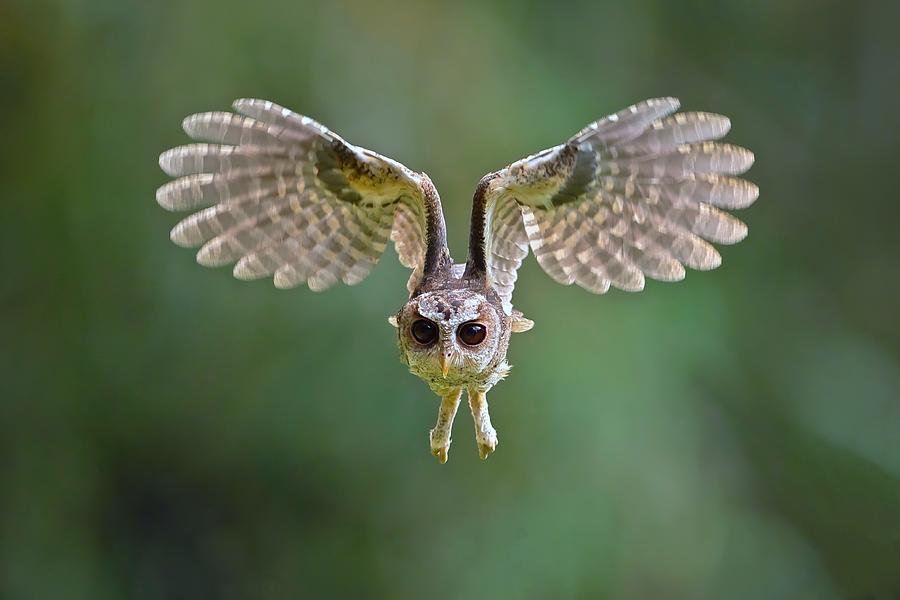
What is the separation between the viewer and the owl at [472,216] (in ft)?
5.71

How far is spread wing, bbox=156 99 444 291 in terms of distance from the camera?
2.02 meters

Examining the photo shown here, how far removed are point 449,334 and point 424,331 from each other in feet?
0.20

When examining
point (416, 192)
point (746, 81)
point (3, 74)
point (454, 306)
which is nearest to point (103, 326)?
point (3, 74)

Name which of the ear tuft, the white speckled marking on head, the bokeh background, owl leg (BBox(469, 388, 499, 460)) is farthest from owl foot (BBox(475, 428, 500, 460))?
the bokeh background

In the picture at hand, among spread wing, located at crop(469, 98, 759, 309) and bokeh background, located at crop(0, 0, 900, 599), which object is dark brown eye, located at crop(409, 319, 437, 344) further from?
bokeh background, located at crop(0, 0, 900, 599)

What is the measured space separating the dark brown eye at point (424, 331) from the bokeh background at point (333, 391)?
183 cm

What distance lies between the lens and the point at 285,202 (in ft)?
7.02

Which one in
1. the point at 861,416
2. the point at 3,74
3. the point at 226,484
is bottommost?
the point at 226,484

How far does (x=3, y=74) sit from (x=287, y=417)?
5.42 ft

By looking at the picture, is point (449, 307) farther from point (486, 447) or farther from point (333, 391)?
point (333, 391)

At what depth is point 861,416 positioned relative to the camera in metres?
3.87

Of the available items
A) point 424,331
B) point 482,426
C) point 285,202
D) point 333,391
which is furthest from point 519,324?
point 333,391

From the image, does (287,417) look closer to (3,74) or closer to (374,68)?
(374,68)

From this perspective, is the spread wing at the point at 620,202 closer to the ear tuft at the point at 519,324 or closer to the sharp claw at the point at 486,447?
the ear tuft at the point at 519,324
